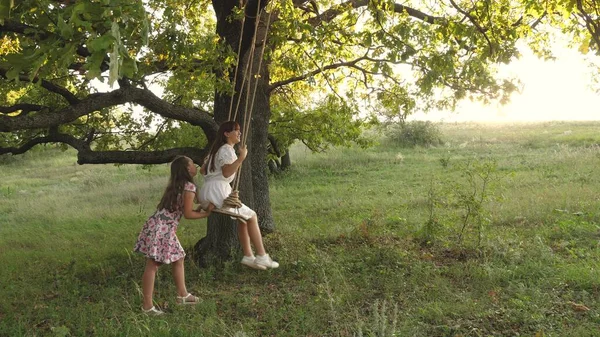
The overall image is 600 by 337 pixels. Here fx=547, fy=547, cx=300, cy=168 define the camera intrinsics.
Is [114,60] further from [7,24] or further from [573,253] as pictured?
[573,253]

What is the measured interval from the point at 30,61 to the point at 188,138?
414 inches

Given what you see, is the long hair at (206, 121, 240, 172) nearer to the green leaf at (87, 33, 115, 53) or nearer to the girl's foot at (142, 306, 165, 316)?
the girl's foot at (142, 306, 165, 316)

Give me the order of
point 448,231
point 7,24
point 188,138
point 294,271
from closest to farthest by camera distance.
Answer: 1. point 7,24
2. point 294,271
3. point 448,231
4. point 188,138

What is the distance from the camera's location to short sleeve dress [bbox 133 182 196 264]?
701 cm

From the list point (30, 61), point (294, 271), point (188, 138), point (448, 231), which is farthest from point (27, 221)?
point (30, 61)

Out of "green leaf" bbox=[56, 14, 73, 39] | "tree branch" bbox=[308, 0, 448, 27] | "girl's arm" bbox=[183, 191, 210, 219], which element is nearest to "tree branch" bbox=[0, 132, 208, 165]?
"girl's arm" bbox=[183, 191, 210, 219]

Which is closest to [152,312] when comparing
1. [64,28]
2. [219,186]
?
[219,186]

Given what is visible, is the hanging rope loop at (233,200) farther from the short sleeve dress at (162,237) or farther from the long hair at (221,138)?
the long hair at (221,138)

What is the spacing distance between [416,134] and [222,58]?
26.2m

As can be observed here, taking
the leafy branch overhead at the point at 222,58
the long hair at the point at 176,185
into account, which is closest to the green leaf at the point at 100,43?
the leafy branch overhead at the point at 222,58

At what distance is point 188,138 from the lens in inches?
584

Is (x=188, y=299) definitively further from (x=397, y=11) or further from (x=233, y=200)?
(x=397, y=11)

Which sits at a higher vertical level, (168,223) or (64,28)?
(64,28)

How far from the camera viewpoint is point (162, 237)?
7.09 m
